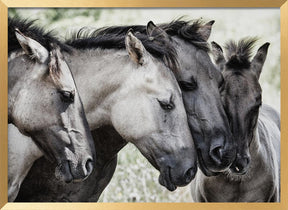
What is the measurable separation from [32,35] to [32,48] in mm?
156

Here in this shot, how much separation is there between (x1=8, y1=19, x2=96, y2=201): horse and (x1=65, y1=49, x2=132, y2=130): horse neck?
0.36ft

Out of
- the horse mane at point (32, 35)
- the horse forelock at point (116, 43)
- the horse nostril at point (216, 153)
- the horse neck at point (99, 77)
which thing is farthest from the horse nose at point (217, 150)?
the horse mane at point (32, 35)

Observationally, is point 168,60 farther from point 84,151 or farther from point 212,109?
point 84,151

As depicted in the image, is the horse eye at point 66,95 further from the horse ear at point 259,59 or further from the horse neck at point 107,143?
the horse ear at point 259,59

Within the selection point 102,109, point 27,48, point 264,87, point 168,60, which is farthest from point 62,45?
point 264,87

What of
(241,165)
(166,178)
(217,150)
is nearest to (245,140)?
(241,165)

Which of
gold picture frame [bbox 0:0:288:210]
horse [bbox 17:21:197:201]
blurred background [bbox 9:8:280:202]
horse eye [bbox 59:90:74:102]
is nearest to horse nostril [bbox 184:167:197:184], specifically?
horse [bbox 17:21:197:201]

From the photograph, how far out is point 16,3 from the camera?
342cm

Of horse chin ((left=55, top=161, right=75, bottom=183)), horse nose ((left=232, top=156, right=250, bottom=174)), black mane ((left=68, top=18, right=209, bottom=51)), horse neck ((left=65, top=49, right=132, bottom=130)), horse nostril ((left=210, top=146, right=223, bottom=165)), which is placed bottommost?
horse nose ((left=232, top=156, right=250, bottom=174))

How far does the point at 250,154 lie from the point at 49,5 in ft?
5.44

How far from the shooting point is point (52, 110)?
9.63 ft

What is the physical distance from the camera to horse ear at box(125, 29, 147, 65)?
3010 millimetres

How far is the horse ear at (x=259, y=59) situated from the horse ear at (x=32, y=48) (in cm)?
141

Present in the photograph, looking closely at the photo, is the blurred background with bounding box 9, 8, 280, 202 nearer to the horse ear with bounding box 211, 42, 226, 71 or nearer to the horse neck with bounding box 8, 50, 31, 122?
the horse ear with bounding box 211, 42, 226, 71
